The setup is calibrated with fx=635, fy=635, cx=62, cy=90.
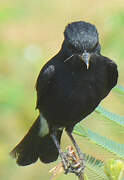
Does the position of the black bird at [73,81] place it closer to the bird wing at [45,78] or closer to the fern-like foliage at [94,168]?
the bird wing at [45,78]

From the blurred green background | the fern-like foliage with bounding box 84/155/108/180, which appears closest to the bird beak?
the blurred green background

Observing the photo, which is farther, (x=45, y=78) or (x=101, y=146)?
(x=45, y=78)

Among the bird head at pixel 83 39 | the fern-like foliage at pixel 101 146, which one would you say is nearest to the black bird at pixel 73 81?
the bird head at pixel 83 39

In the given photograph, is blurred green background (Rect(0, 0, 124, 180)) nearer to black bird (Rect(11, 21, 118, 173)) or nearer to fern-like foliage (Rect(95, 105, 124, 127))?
black bird (Rect(11, 21, 118, 173))

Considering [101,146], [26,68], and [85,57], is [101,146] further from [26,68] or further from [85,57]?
[26,68]

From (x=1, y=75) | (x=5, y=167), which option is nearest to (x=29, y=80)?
(x=1, y=75)

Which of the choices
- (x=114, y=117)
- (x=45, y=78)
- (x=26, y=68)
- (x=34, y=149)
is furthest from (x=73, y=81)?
(x=26, y=68)

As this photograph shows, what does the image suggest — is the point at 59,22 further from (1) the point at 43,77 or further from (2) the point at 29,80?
(1) the point at 43,77
